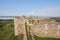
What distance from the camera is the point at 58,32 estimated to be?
9430 millimetres

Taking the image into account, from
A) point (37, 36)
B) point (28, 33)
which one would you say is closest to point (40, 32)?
point (37, 36)

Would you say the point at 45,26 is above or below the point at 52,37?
above

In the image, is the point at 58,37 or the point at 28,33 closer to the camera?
the point at 58,37

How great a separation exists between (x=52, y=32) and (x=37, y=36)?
3.20ft

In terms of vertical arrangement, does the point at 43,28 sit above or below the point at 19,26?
below

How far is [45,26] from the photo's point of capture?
9656 millimetres

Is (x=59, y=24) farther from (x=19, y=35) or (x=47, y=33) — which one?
(x=19, y=35)

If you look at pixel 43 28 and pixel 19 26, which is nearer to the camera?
pixel 43 28

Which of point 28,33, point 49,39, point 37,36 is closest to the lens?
point 49,39

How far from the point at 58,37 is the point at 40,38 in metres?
1.05

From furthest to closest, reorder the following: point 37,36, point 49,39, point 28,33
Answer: point 28,33 < point 37,36 < point 49,39

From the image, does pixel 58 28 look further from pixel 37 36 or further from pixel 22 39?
pixel 22 39

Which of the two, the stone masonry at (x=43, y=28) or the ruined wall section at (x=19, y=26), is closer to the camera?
the stone masonry at (x=43, y=28)

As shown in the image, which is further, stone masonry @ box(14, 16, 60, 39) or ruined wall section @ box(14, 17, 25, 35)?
ruined wall section @ box(14, 17, 25, 35)
